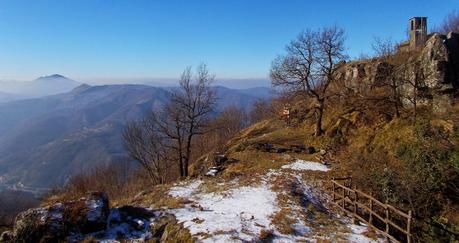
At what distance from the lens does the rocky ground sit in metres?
13.3

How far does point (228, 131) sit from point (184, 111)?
4859 cm

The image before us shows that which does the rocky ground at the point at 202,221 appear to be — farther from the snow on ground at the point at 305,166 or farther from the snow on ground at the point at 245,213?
the snow on ground at the point at 305,166

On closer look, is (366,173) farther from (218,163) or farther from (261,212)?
(218,163)

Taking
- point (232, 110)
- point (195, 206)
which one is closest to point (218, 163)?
point (195, 206)

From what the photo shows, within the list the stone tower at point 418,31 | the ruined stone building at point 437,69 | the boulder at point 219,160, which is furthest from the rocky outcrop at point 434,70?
the boulder at point 219,160

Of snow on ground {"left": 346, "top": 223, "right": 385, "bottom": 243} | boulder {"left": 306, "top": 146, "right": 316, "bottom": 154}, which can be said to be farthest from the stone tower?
snow on ground {"left": 346, "top": 223, "right": 385, "bottom": 243}

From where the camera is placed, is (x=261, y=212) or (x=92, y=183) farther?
(x=92, y=183)

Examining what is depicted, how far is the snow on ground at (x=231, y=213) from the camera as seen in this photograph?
43.5ft

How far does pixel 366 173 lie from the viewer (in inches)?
794

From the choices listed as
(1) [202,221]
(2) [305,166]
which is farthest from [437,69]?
(1) [202,221]

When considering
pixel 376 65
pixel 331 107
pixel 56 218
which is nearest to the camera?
pixel 56 218

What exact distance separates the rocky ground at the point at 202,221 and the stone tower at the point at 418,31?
856 inches

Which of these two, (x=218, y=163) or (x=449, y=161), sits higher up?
(x=449, y=161)

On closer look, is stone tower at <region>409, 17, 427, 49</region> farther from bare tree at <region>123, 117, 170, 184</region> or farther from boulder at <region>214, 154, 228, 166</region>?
bare tree at <region>123, 117, 170, 184</region>
